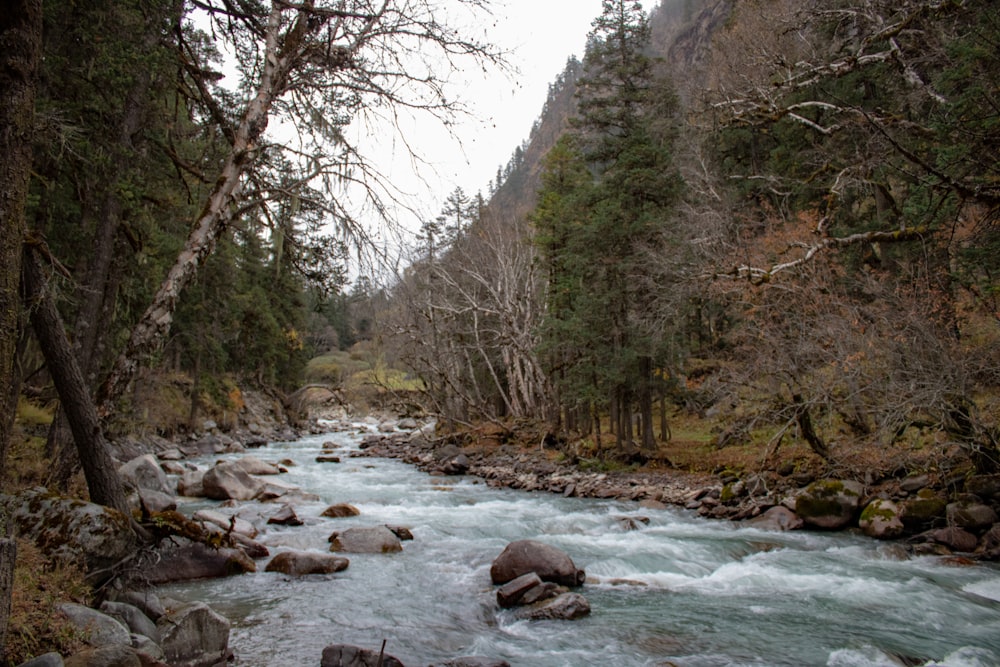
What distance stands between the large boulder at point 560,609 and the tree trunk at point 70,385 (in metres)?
4.32

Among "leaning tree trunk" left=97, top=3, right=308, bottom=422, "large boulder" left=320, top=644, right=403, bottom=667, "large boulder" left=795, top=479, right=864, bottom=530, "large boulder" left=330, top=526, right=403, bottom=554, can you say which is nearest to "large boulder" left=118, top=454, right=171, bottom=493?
"large boulder" left=330, top=526, right=403, bottom=554

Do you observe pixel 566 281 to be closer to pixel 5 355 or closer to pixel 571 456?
pixel 571 456

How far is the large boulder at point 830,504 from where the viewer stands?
10.4 meters

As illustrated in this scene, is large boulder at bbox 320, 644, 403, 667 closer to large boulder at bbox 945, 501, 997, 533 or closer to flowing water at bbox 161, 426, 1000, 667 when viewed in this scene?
flowing water at bbox 161, 426, 1000, 667

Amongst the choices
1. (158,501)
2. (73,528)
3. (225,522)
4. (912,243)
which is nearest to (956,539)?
(912,243)

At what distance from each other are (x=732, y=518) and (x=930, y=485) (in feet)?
10.8

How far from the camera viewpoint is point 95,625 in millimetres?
4418

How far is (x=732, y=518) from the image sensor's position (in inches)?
455

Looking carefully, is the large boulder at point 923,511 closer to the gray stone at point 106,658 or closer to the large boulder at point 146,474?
the gray stone at point 106,658

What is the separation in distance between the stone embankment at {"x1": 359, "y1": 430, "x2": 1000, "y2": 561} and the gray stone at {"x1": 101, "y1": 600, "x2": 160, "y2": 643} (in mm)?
9715

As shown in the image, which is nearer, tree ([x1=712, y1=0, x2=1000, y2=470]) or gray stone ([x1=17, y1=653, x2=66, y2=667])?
gray stone ([x1=17, y1=653, x2=66, y2=667])

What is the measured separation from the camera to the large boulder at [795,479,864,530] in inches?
410

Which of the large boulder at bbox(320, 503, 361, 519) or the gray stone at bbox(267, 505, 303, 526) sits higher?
the gray stone at bbox(267, 505, 303, 526)

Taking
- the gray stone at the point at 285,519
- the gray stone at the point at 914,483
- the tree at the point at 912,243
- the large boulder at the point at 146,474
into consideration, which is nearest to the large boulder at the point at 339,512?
the gray stone at the point at 285,519
